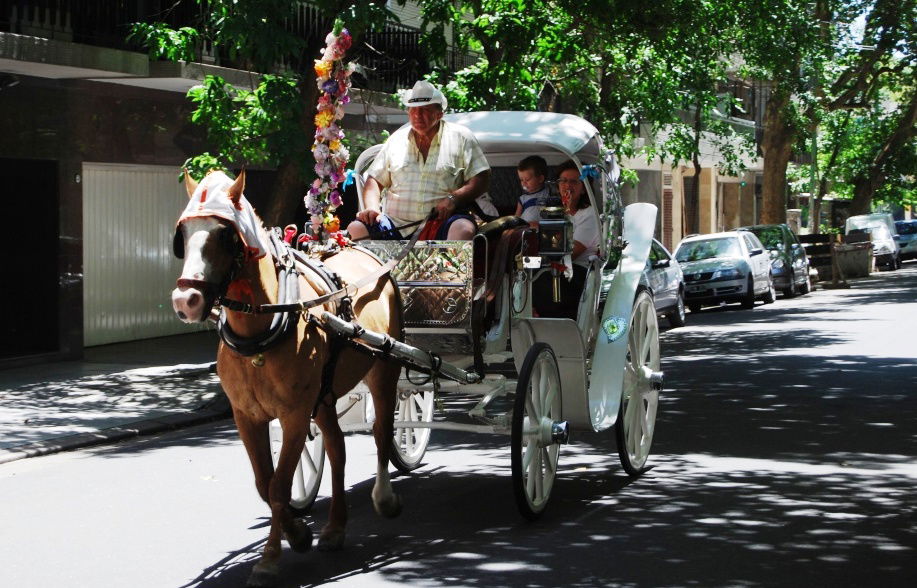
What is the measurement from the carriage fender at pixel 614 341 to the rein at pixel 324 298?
1.67 meters

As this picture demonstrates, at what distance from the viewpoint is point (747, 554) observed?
296 inches

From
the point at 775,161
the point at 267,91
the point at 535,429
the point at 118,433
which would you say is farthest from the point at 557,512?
the point at 775,161

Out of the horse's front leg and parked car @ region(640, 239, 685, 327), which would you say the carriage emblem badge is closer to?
the horse's front leg

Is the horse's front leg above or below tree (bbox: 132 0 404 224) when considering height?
below

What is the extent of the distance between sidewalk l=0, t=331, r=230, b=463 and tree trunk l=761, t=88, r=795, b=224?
25587 millimetres

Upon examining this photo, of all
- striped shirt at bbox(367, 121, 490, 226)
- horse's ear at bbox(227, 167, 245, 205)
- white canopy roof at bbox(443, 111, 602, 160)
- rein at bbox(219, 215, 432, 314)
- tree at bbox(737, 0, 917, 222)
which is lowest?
rein at bbox(219, 215, 432, 314)

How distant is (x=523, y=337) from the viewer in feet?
30.1

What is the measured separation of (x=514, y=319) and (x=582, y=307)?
0.87 metres

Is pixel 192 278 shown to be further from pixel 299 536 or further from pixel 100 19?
pixel 100 19

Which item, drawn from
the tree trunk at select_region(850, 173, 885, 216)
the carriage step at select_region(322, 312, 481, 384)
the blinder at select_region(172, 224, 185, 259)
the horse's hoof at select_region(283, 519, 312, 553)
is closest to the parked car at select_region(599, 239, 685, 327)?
the carriage step at select_region(322, 312, 481, 384)

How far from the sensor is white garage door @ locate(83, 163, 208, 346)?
20438 millimetres

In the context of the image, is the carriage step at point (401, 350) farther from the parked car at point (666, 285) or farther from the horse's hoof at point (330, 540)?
the parked car at point (666, 285)

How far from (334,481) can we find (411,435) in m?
2.44

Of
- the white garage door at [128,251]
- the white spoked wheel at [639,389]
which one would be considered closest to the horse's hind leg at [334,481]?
the white spoked wheel at [639,389]
